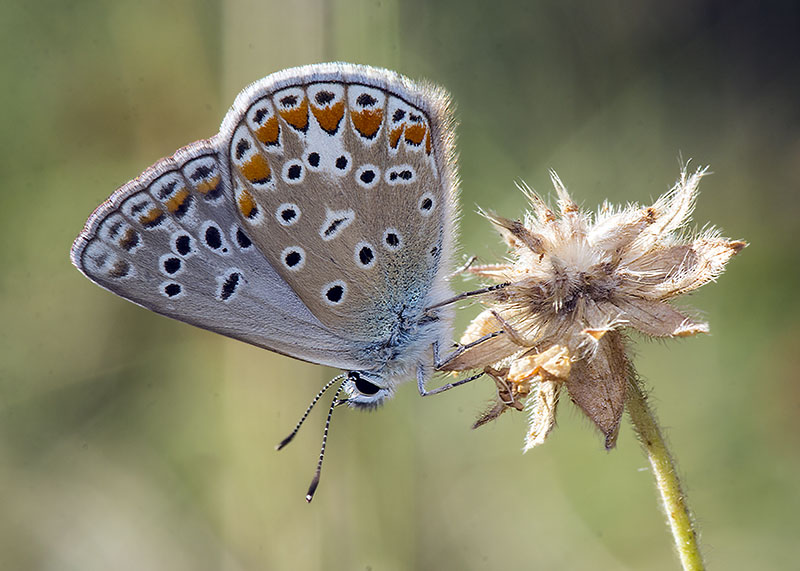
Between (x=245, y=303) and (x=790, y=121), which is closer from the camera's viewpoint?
(x=245, y=303)

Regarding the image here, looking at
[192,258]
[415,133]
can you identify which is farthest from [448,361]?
[192,258]

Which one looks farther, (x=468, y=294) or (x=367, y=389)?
(x=367, y=389)

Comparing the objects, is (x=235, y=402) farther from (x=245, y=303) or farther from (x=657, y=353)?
(x=657, y=353)

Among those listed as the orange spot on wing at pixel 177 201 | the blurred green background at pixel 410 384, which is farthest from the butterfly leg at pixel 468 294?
the blurred green background at pixel 410 384

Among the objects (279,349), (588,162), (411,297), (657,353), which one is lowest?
(279,349)

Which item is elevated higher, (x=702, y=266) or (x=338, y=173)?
(x=338, y=173)

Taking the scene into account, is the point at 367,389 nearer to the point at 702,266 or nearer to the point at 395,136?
the point at 395,136

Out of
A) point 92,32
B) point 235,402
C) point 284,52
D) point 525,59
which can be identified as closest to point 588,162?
point 525,59
